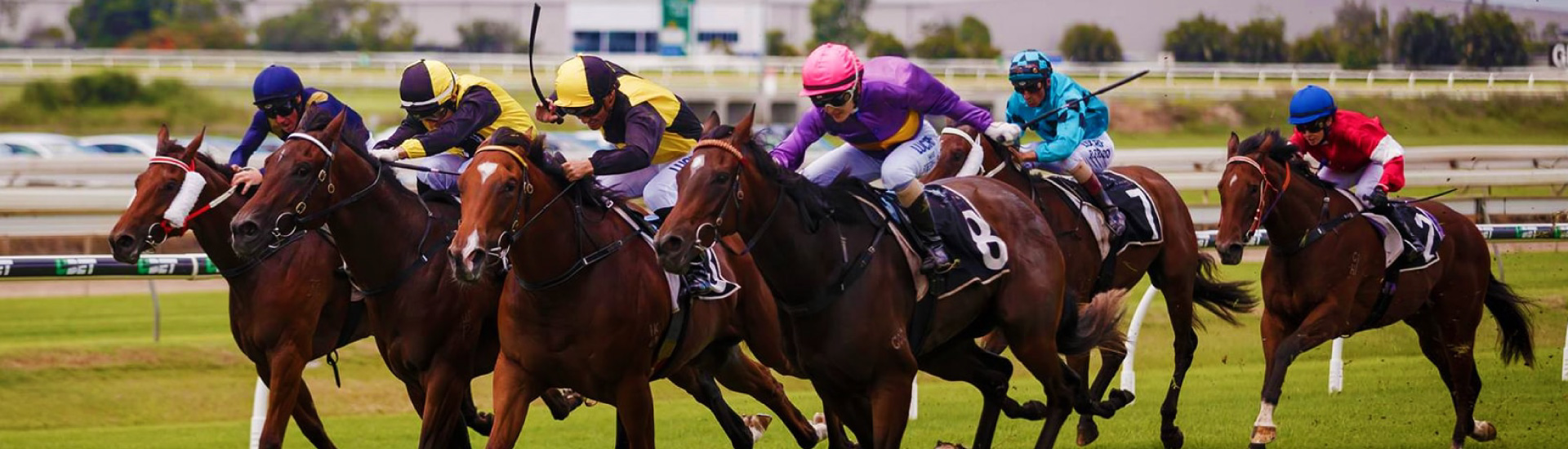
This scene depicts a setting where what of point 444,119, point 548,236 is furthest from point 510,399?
point 444,119

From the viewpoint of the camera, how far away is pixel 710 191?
5.60 m

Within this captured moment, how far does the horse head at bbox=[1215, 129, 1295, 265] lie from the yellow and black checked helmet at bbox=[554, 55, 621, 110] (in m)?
3.02

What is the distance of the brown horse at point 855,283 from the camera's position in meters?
5.68

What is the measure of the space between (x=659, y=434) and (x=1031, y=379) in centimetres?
320

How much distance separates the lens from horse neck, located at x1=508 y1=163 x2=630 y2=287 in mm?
5820

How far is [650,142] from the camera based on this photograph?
649cm

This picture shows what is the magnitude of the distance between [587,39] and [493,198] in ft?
214

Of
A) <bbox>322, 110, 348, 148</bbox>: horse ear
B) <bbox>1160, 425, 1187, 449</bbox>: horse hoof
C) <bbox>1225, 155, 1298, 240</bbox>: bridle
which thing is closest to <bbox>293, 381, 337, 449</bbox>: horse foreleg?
<bbox>322, 110, 348, 148</bbox>: horse ear

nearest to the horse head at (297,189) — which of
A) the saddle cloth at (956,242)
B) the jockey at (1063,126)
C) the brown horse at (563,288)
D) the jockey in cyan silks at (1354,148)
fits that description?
the brown horse at (563,288)

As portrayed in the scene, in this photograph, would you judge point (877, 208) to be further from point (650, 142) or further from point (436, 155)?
A: point (436, 155)

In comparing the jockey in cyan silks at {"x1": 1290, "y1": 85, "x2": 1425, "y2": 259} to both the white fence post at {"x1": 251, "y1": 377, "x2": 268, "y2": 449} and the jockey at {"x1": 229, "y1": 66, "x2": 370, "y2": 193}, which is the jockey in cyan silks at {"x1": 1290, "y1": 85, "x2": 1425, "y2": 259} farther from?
the white fence post at {"x1": 251, "y1": 377, "x2": 268, "y2": 449}

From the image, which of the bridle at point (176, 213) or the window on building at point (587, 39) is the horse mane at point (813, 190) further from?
the window on building at point (587, 39)

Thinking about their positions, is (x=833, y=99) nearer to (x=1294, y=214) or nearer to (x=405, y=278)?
(x=405, y=278)

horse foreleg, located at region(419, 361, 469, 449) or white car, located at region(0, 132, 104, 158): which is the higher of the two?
horse foreleg, located at region(419, 361, 469, 449)
